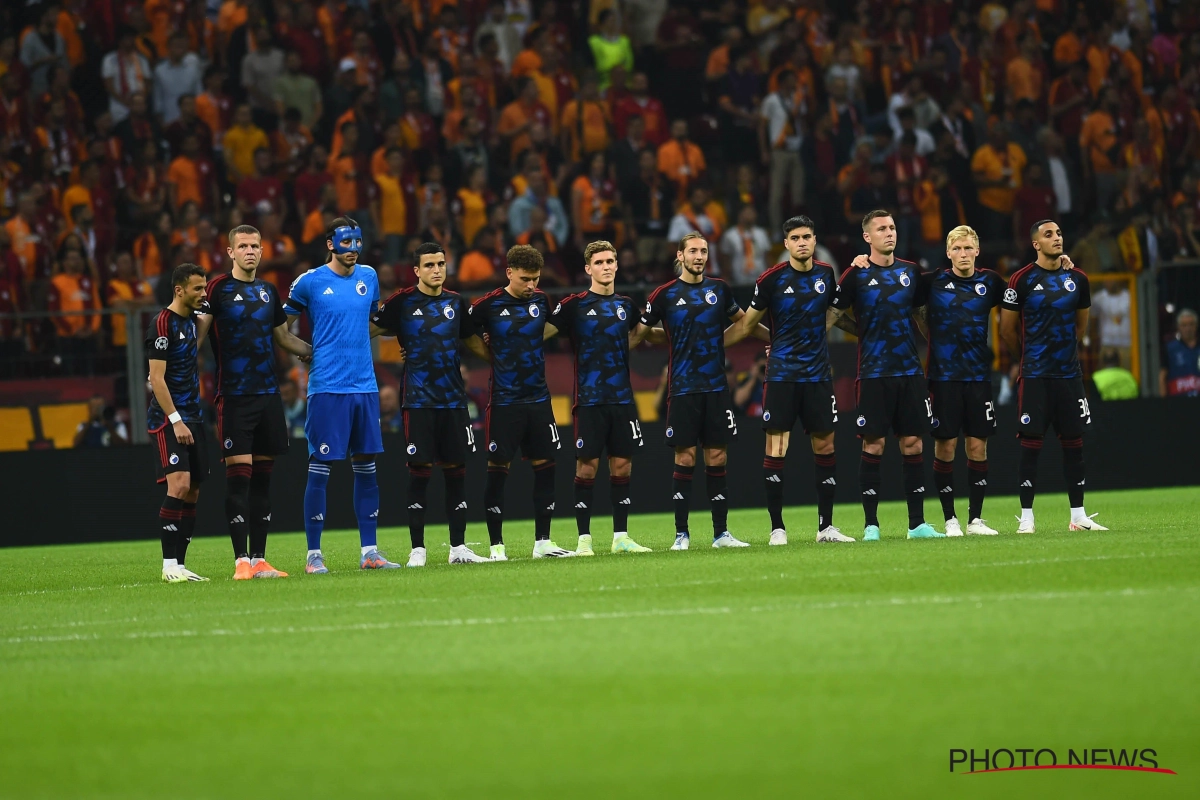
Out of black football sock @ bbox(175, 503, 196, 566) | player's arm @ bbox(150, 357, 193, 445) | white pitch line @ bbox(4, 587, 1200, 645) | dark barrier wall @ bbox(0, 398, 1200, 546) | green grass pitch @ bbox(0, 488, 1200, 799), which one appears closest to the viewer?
green grass pitch @ bbox(0, 488, 1200, 799)

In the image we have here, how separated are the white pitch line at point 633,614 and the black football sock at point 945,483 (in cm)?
425

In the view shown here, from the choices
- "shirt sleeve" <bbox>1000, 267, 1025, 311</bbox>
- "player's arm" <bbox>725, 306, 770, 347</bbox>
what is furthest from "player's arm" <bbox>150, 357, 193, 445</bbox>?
"shirt sleeve" <bbox>1000, 267, 1025, 311</bbox>

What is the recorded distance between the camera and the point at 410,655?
6816 mm

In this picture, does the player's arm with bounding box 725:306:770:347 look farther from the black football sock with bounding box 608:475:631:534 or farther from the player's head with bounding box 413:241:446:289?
the player's head with bounding box 413:241:446:289

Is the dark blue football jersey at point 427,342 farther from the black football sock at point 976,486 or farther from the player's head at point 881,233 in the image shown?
the black football sock at point 976,486

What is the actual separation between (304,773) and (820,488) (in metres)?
7.65

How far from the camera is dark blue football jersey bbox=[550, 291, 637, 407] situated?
11.9 meters

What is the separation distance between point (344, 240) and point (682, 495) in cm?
296

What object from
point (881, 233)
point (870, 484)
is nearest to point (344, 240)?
point (881, 233)

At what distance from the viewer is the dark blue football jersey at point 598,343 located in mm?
11883

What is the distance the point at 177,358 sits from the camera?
11.0 meters

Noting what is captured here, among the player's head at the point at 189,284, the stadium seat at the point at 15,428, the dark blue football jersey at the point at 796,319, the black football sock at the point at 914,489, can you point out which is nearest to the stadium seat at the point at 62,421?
the stadium seat at the point at 15,428

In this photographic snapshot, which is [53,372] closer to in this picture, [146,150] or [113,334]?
[113,334]

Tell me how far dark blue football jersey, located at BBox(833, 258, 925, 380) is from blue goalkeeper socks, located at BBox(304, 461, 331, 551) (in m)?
3.88
